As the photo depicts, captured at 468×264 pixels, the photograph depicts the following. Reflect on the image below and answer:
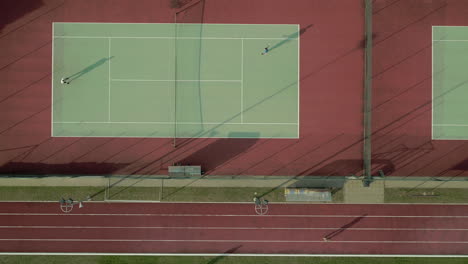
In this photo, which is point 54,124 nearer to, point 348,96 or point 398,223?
point 348,96

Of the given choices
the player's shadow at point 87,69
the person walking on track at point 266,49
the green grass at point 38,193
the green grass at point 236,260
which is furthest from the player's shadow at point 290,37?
the green grass at point 38,193

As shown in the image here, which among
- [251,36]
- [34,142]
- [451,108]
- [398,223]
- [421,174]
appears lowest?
[398,223]

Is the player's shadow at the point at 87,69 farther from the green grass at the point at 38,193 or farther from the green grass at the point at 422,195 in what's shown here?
the green grass at the point at 422,195

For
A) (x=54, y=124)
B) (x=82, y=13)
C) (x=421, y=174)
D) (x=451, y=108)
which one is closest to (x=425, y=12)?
(x=451, y=108)

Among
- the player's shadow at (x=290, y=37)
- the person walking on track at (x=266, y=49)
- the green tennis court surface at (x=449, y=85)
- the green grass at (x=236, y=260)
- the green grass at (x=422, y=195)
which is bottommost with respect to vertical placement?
the green grass at (x=236, y=260)

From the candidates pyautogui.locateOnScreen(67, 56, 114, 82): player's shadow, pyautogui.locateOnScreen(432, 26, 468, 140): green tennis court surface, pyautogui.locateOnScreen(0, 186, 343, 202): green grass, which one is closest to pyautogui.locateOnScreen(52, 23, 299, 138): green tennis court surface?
pyautogui.locateOnScreen(67, 56, 114, 82): player's shadow

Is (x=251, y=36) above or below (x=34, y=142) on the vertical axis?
above

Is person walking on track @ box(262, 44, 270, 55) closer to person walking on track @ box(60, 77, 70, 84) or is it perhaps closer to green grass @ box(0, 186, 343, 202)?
green grass @ box(0, 186, 343, 202)
